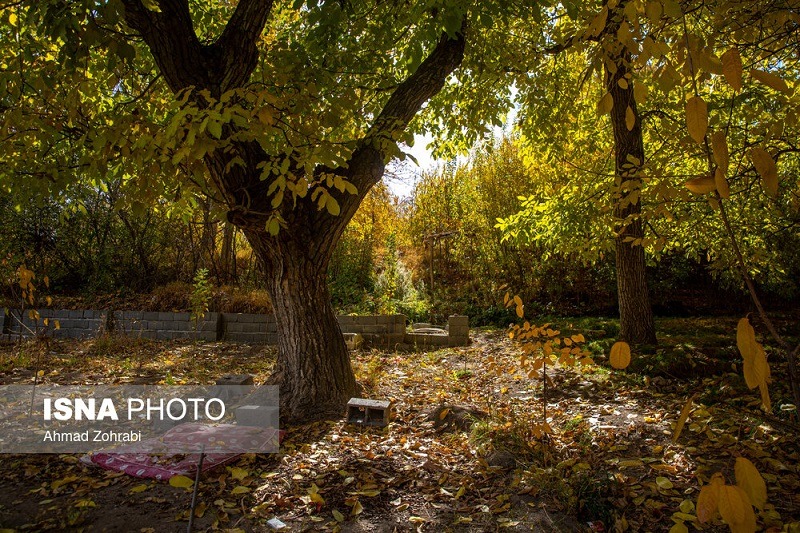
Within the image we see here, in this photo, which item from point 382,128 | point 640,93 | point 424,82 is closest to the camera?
point 640,93

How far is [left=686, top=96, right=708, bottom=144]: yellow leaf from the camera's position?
946 millimetres

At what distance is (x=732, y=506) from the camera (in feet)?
2.62

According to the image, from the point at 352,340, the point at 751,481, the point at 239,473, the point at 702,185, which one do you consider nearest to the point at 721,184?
the point at 702,185

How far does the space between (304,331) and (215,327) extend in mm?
4686

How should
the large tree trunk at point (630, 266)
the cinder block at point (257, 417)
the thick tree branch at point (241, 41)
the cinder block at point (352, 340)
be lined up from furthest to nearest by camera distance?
the cinder block at point (352, 340) < the large tree trunk at point (630, 266) < the cinder block at point (257, 417) < the thick tree branch at point (241, 41)

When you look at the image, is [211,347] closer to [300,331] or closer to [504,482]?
[300,331]

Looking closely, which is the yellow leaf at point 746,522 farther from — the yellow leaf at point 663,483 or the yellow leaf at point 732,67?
the yellow leaf at point 663,483

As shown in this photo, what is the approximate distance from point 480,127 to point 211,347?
544 centimetres

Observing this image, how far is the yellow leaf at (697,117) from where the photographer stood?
95 centimetres

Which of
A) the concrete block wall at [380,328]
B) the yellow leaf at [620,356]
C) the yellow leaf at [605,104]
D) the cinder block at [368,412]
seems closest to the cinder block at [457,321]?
the concrete block wall at [380,328]

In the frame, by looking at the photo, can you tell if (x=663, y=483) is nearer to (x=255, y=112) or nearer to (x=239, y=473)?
(x=239, y=473)

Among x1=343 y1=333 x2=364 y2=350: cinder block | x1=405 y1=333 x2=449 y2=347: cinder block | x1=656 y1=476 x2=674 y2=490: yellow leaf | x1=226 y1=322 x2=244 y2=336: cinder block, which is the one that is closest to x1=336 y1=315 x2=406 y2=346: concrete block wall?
x1=405 y1=333 x2=449 y2=347: cinder block

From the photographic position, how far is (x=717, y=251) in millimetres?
6086

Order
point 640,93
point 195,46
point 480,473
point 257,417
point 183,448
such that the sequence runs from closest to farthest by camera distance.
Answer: point 640,93
point 480,473
point 183,448
point 195,46
point 257,417
